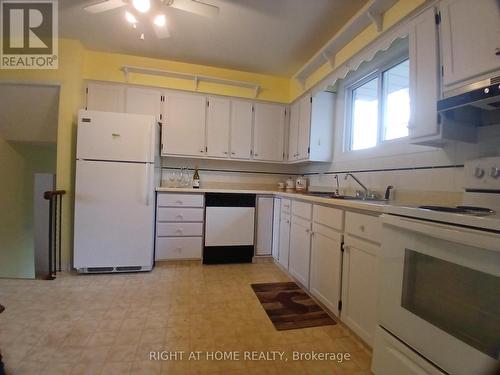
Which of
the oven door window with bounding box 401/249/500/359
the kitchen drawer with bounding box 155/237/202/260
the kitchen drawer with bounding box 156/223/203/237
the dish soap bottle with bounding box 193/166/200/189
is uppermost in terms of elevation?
the dish soap bottle with bounding box 193/166/200/189

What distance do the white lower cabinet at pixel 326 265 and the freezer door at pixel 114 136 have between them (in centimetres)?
187

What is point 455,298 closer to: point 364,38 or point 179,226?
point 364,38

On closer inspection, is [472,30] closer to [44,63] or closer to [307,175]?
[307,175]

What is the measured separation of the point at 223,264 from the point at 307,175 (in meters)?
1.66

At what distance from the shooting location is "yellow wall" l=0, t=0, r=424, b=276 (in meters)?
2.57

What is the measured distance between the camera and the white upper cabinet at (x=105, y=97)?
2.88 metres

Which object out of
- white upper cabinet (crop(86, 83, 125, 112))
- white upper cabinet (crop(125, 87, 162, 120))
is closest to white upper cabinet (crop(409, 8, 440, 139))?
white upper cabinet (crop(125, 87, 162, 120))

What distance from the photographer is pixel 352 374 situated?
1292 mm

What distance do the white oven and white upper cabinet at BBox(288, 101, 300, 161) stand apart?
2.12m

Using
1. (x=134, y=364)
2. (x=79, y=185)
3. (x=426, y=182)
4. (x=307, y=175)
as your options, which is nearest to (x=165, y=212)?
(x=79, y=185)

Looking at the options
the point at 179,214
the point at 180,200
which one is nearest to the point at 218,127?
the point at 180,200

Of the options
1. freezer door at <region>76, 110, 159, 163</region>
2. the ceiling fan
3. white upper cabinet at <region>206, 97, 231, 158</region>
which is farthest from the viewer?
white upper cabinet at <region>206, 97, 231, 158</region>

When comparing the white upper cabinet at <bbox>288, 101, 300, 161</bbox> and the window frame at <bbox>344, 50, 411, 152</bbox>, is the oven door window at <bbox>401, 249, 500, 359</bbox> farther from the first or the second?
the white upper cabinet at <bbox>288, 101, 300, 161</bbox>

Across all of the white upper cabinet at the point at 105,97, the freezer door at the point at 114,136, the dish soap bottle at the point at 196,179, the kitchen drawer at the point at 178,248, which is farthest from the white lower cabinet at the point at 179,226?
the white upper cabinet at the point at 105,97
